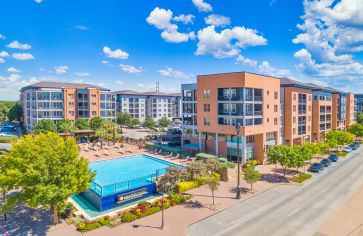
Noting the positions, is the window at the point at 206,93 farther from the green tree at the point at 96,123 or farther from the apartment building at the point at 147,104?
the apartment building at the point at 147,104

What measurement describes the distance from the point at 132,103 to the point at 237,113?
78.5 metres

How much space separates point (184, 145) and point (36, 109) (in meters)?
47.0

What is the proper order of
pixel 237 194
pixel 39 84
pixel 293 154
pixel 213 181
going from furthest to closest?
pixel 39 84 < pixel 293 154 < pixel 237 194 < pixel 213 181

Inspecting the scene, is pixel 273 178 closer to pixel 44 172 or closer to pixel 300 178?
pixel 300 178

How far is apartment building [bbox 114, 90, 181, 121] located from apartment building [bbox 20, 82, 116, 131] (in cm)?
2875

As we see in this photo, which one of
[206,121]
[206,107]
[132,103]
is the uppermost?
[132,103]

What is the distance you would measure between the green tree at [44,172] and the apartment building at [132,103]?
91620 millimetres

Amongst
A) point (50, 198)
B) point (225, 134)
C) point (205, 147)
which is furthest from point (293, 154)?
point (50, 198)

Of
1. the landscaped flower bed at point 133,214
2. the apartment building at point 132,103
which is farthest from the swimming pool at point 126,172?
the apartment building at point 132,103

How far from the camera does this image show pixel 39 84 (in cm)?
7700

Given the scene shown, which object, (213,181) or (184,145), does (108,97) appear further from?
(213,181)

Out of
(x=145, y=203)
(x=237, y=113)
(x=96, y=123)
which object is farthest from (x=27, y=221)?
(x=96, y=123)

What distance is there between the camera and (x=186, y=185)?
3203 centimetres

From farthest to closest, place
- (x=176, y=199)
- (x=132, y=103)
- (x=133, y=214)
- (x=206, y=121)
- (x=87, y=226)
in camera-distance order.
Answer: (x=132, y=103) < (x=206, y=121) < (x=176, y=199) < (x=133, y=214) < (x=87, y=226)
